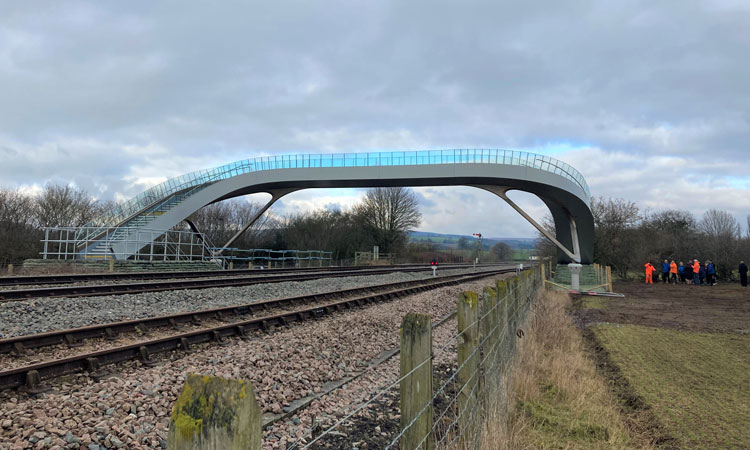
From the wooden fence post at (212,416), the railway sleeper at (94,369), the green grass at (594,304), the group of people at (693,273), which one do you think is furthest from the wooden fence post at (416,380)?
the group of people at (693,273)

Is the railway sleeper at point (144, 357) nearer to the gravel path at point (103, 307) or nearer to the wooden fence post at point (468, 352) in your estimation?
the gravel path at point (103, 307)

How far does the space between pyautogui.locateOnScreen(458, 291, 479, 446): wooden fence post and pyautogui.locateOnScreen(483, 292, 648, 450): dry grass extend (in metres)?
0.23

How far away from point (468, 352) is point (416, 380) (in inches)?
50.3

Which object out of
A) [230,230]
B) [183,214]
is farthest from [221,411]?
[230,230]

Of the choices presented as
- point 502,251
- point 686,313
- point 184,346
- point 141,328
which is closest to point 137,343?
point 184,346

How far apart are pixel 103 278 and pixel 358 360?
14.1m

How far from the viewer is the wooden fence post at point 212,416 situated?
1.25 metres

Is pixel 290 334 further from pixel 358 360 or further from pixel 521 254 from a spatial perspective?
pixel 521 254

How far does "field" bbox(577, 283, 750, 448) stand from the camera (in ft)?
17.1

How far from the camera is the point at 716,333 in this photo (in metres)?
11.5

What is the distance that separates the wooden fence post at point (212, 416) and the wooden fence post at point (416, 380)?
1533mm

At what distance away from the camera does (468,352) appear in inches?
153

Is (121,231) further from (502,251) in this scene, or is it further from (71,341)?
(502,251)

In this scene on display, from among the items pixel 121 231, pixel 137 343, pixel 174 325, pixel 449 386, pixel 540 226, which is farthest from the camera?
pixel 540 226
